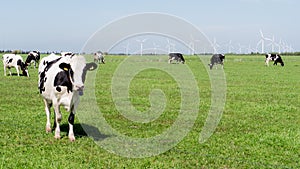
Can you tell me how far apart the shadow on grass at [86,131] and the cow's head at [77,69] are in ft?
4.36

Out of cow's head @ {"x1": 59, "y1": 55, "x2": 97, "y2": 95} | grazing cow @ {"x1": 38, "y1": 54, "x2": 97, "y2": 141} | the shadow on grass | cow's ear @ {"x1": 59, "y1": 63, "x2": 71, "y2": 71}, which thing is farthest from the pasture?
cow's ear @ {"x1": 59, "y1": 63, "x2": 71, "y2": 71}

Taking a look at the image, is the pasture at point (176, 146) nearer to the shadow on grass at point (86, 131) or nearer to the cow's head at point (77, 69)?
Result: the shadow on grass at point (86, 131)

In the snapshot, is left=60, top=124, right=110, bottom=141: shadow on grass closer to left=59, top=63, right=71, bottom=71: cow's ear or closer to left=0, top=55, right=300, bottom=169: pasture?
left=0, top=55, right=300, bottom=169: pasture

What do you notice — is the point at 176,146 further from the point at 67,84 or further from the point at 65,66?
the point at 65,66

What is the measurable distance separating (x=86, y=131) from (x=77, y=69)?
207 cm

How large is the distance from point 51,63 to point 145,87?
12709 millimetres

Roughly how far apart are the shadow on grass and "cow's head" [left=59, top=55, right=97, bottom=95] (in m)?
1.33

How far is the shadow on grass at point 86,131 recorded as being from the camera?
10277 mm

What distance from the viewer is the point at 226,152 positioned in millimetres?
9094

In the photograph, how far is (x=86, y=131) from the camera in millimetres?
10891

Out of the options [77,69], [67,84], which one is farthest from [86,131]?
[77,69]

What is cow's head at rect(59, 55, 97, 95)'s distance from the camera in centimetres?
933

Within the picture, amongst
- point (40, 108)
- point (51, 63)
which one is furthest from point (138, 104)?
point (51, 63)

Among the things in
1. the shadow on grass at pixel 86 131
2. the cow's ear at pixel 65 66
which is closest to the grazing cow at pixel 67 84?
the cow's ear at pixel 65 66
